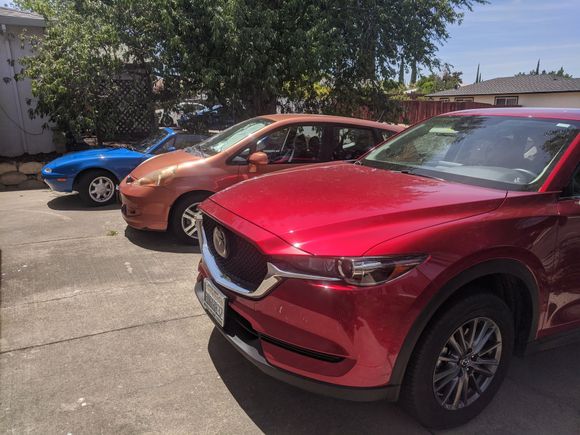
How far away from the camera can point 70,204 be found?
7613 mm

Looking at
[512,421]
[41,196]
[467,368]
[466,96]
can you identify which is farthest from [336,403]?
[466,96]

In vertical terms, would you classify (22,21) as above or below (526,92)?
above

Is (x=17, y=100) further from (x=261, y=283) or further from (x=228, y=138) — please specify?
(x=261, y=283)

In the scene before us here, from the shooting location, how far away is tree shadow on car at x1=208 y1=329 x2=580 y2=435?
103 inches

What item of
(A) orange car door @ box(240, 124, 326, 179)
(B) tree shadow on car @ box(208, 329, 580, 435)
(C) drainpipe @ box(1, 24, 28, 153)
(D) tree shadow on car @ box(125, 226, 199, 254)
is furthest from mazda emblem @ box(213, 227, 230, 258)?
(C) drainpipe @ box(1, 24, 28, 153)

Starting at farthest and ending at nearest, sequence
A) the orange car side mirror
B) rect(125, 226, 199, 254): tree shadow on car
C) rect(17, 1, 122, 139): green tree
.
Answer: rect(17, 1, 122, 139): green tree, rect(125, 226, 199, 254): tree shadow on car, the orange car side mirror

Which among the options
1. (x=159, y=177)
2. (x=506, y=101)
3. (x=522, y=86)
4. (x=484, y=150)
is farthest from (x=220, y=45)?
(x=522, y=86)

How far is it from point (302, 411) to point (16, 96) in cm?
1078

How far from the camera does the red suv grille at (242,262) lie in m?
2.47

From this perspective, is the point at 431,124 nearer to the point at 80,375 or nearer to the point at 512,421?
the point at 512,421

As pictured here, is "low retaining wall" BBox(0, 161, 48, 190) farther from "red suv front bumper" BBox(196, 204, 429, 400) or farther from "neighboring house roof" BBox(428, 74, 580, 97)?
"neighboring house roof" BBox(428, 74, 580, 97)

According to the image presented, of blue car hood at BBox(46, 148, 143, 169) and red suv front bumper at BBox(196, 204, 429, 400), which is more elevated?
blue car hood at BBox(46, 148, 143, 169)

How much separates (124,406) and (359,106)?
10326 millimetres

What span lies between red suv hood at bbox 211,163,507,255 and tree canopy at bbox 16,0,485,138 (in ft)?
22.1
